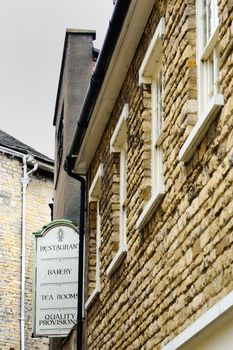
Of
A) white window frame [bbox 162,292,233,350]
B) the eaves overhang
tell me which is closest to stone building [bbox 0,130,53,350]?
the eaves overhang

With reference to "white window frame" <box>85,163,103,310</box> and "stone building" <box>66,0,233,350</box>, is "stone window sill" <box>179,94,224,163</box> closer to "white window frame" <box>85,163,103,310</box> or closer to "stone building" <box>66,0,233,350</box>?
"stone building" <box>66,0,233,350</box>

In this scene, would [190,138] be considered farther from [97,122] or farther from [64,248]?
[64,248]

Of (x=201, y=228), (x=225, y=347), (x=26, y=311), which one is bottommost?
(x=225, y=347)

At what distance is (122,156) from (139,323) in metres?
3.18

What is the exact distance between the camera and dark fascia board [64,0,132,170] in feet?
39.7

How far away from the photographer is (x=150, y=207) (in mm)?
10758

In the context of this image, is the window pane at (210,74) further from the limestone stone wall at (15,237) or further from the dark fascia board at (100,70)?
the limestone stone wall at (15,237)

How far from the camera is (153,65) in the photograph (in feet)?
38.2

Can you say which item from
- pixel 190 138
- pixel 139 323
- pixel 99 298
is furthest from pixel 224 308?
pixel 99 298

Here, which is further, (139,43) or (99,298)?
(99,298)

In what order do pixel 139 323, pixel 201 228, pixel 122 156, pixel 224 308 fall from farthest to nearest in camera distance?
1. pixel 122 156
2. pixel 139 323
3. pixel 201 228
4. pixel 224 308

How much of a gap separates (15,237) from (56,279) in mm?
16083

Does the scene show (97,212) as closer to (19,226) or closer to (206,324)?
(206,324)

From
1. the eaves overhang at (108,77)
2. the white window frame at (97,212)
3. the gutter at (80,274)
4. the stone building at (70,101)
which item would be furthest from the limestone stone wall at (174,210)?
the stone building at (70,101)
